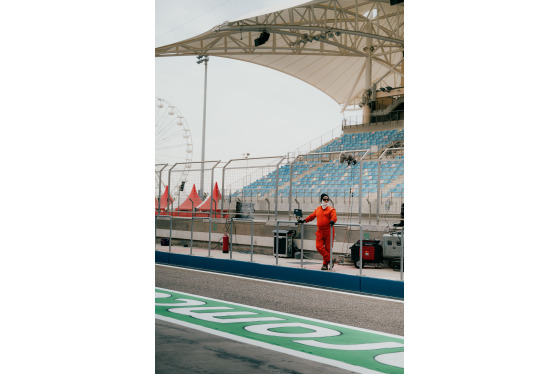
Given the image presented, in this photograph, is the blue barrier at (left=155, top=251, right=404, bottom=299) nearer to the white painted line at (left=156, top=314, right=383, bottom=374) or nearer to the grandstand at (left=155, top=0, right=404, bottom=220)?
the grandstand at (left=155, top=0, right=404, bottom=220)

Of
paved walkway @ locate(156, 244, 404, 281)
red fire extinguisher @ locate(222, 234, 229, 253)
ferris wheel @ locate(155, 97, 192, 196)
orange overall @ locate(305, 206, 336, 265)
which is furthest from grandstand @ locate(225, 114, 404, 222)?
ferris wheel @ locate(155, 97, 192, 196)

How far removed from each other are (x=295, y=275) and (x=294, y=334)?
508 centimetres

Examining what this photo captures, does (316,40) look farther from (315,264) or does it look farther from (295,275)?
(295,275)

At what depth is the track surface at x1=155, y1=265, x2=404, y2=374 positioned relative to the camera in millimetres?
4242

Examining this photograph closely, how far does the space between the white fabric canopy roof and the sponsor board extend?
20.1m

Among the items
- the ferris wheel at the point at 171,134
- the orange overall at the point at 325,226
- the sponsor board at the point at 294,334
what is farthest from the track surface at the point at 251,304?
the ferris wheel at the point at 171,134

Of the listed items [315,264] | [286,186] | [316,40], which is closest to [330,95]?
[316,40]

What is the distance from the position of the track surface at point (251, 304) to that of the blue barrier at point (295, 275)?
18.2 inches

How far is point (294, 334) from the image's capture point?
18.6 feet
